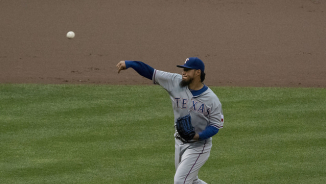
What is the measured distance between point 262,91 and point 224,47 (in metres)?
3.37

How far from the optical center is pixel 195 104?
584 centimetres

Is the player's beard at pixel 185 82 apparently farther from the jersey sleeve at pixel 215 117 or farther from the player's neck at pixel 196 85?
the jersey sleeve at pixel 215 117

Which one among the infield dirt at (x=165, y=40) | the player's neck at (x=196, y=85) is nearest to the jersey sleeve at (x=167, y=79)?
the player's neck at (x=196, y=85)

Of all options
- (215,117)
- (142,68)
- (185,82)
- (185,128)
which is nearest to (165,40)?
(142,68)

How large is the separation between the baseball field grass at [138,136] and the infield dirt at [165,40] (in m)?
1.18

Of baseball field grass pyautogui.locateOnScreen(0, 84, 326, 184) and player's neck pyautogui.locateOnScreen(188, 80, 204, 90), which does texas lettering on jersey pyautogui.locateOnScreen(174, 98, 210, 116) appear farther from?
baseball field grass pyautogui.locateOnScreen(0, 84, 326, 184)

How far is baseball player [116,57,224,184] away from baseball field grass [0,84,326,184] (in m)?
1.57

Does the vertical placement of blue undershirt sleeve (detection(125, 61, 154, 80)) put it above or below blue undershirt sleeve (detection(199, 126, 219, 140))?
above

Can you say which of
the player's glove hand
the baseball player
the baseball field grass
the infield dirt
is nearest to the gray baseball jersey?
the baseball player

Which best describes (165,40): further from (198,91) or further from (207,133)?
(207,133)

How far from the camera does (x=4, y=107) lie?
1066 cm

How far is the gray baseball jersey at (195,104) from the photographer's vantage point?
19.1 feet

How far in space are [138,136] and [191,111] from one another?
3.45 metres

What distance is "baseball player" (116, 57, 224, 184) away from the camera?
5.80 m
